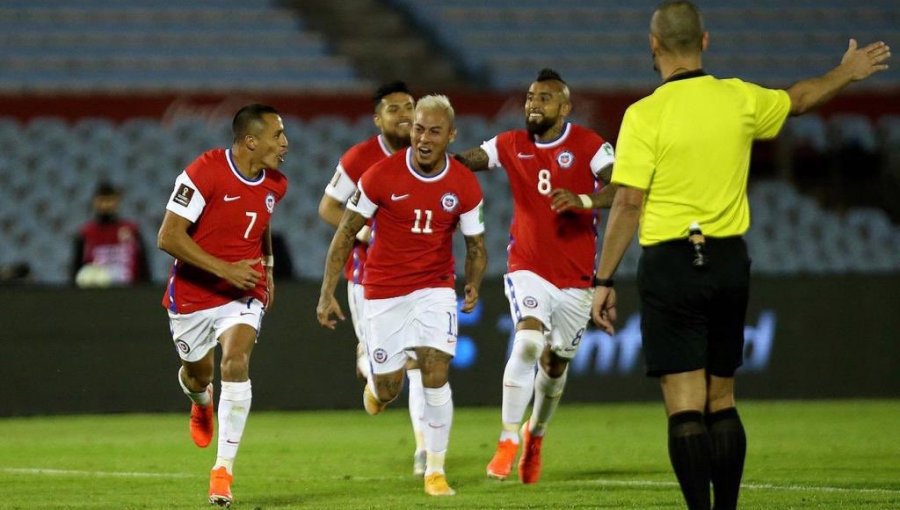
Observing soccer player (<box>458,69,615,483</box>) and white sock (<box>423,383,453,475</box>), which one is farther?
soccer player (<box>458,69,615,483</box>)

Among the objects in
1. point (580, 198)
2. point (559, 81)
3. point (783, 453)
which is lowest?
point (783, 453)

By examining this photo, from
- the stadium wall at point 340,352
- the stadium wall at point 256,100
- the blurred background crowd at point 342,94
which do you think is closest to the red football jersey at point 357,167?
the stadium wall at point 340,352

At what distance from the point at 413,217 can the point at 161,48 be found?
1392 cm

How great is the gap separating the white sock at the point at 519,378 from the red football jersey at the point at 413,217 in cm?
70

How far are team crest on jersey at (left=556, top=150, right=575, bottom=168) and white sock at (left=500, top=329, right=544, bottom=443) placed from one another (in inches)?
42.9

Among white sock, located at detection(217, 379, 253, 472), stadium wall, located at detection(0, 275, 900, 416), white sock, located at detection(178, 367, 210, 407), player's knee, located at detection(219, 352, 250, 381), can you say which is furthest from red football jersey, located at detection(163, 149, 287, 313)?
stadium wall, located at detection(0, 275, 900, 416)

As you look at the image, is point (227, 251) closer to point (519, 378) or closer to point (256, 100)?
point (519, 378)

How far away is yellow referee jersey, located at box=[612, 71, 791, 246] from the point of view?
6227 mm

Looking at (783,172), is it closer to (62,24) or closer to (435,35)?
(435,35)

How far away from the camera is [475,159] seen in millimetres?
9789

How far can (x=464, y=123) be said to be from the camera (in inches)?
798

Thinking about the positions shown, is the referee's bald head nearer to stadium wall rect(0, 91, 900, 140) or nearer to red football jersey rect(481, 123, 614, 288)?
red football jersey rect(481, 123, 614, 288)

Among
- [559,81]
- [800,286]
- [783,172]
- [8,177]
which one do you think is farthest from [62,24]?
[559,81]

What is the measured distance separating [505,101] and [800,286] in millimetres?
6281
